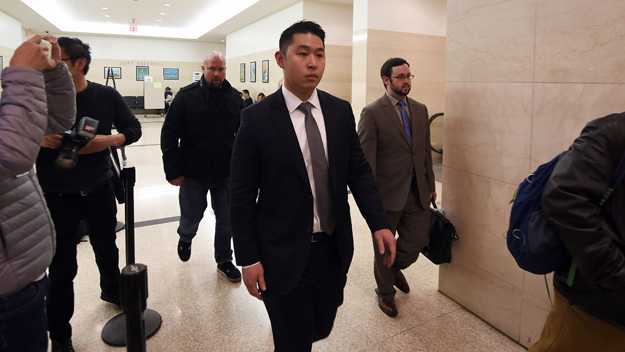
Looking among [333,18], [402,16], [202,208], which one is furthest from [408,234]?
[333,18]

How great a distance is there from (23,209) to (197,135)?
186 centimetres

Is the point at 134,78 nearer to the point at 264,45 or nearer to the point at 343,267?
the point at 264,45

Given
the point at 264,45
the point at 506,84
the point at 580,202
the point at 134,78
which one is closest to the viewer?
the point at 580,202

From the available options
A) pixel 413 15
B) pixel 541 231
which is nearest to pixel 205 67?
pixel 541 231

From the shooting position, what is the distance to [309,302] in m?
1.68

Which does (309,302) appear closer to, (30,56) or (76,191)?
(30,56)

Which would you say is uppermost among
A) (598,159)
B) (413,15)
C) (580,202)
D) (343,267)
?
(413,15)

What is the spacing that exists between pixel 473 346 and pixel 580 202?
152cm

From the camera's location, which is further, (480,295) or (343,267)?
(480,295)

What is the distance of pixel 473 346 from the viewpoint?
2.45 metres

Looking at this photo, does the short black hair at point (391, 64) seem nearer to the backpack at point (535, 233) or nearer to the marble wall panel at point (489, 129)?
the marble wall panel at point (489, 129)

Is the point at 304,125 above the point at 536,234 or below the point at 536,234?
above

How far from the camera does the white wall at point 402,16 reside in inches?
312

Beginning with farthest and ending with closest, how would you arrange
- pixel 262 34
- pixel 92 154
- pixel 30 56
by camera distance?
pixel 262 34 < pixel 92 154 < pixel 30 56
